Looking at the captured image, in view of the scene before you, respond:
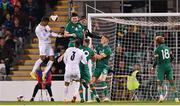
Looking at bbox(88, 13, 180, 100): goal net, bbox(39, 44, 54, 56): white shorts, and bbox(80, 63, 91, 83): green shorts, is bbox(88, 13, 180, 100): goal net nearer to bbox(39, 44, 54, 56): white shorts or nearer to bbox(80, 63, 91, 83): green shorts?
bbox(39, 44, 54, 56): white shorts

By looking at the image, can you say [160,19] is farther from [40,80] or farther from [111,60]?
[40,80]

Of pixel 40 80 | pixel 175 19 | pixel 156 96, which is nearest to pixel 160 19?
pixel 175 19

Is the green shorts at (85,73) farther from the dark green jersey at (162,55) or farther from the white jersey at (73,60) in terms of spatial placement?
the dark green jersey at (162,55)

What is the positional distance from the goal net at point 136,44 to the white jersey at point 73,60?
4364mm

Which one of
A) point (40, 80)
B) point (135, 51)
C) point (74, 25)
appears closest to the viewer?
point (74, 25)

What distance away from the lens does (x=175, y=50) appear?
31.3 m

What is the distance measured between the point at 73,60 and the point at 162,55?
281cm

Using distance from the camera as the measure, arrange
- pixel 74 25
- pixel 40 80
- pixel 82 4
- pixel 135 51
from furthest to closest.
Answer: pixel 82 4 → pixel 135 51 → pixel 40 80 → pixel 74 25

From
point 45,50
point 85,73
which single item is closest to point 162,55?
point 85,73

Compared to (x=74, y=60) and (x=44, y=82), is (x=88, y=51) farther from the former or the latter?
(x=44, y=82)

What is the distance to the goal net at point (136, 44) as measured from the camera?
3067 cm

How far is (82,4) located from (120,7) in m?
1.55

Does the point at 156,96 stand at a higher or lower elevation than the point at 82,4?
lower

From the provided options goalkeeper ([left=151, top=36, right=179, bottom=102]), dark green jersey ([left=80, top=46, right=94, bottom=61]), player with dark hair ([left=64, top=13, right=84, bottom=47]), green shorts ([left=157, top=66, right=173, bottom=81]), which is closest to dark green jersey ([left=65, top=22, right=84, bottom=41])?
player with dark hair ([left=64, top=13, right=84, bottom=47])
